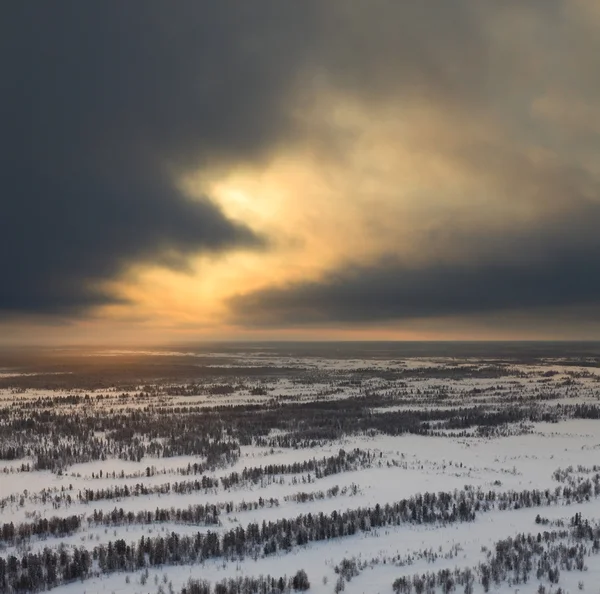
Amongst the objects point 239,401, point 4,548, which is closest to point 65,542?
point 4,548

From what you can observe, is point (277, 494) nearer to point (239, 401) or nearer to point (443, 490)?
point (443, 490)

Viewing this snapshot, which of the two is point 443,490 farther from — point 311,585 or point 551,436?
point 551,436

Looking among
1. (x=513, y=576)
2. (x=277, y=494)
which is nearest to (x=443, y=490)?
(x=277, y=494)

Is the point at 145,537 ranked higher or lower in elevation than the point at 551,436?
higher

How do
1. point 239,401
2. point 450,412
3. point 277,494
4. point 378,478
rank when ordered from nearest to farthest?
point 277,494, point 378,478, point 450,412, point 239,401

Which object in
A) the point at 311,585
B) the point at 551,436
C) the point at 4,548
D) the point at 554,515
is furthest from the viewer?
the point at 551,436

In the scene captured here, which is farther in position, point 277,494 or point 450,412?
point 450,412

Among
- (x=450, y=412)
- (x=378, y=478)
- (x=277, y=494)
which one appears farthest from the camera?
(x=450, y=412)
